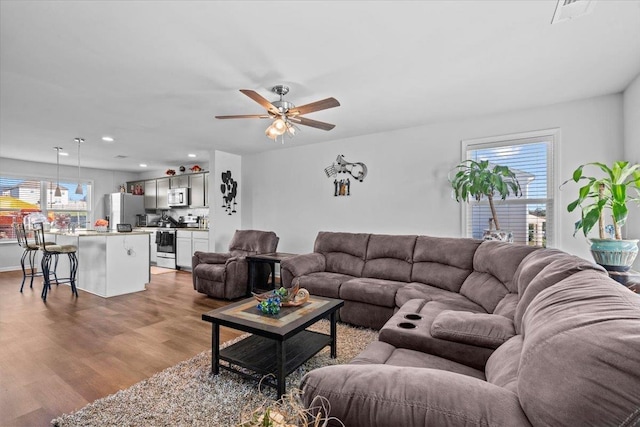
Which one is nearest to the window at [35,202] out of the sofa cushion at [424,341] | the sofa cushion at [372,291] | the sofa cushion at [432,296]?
the sofa cushion at [372,291]

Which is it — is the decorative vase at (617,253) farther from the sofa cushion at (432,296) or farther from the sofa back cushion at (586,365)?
the sofa back cushion at (586,365)

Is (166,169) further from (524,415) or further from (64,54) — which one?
(524,415)

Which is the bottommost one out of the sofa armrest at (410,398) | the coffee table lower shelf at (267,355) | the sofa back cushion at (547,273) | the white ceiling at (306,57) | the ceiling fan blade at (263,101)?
the coffee table lower shelf at (267,355)

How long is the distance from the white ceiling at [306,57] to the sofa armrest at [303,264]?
6.04 ft

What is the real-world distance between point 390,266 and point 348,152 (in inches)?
81.4

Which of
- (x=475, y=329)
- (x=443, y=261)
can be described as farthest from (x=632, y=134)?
(x=475, y=329)

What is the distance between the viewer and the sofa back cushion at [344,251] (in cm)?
392

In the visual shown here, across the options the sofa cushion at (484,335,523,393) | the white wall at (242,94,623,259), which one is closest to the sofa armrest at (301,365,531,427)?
the sofa cushion at (484,335,523,393)

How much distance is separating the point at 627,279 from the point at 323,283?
2.50 metres

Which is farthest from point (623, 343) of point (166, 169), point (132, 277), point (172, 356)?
point (166, 169)

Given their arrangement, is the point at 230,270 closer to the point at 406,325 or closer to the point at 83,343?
the point at 83,343

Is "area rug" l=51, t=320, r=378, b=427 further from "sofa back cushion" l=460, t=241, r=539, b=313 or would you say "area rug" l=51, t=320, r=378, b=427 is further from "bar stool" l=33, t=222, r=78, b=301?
"bar stool" l=33, t=222, r=78, b=301

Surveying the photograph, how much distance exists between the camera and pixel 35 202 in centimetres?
686

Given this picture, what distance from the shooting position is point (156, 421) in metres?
1.75
